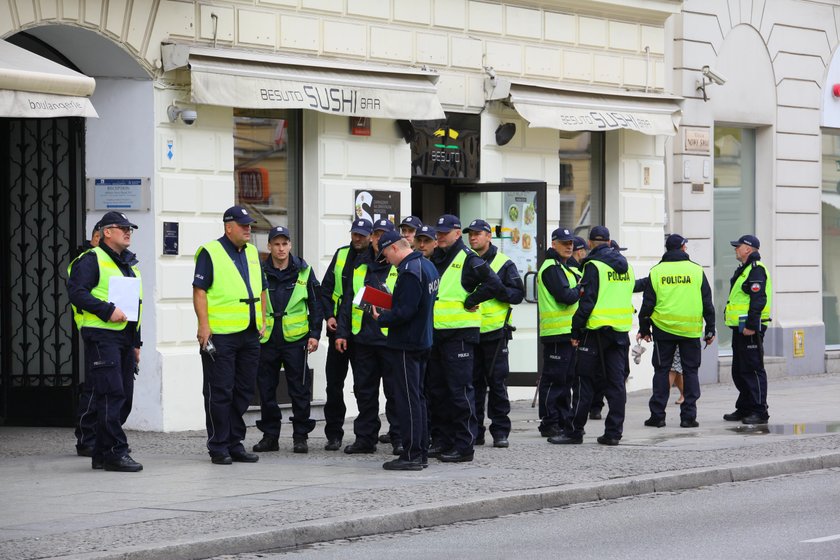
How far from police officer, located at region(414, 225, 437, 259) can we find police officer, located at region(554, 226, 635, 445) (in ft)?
6.13

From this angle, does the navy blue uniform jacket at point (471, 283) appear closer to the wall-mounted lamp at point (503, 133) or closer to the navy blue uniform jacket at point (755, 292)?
the navy blue uniform jacket at point (755, 292)

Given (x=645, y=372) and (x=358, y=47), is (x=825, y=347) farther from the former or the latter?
(x=358, y=47)

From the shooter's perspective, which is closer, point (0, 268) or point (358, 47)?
point (0, 268)

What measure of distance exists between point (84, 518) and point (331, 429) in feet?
13.6

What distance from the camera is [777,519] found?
10.0m

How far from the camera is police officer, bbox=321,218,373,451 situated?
13.2 metres

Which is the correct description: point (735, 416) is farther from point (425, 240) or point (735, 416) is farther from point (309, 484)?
point (309, 484)

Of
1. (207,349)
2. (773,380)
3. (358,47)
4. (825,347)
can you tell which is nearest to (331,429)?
(207,349)

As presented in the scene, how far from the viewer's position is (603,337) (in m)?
14.1

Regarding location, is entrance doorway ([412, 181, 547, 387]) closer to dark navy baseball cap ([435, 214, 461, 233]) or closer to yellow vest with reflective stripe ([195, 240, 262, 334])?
dark navy baseball cap ([435, 214, 461, 233])

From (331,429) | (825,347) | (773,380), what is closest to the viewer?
(331,429)

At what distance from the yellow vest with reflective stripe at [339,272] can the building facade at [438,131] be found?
2.34m

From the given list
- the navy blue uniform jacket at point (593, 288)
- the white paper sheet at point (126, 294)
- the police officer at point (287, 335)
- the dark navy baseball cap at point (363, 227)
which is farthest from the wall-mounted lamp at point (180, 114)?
the navy blue uniform jacket at point (593, 288)

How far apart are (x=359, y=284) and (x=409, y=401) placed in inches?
57.6
